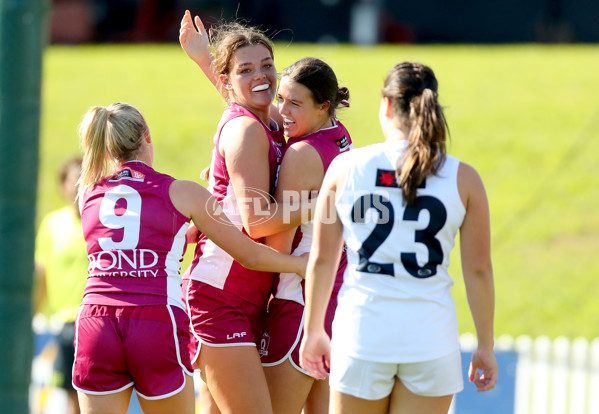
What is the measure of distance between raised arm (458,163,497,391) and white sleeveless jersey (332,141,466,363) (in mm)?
45

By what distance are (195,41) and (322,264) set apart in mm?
1565

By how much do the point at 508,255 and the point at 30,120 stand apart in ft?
33.9

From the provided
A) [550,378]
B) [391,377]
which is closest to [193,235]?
[391,377]

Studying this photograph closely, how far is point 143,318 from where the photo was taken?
3.07 metres

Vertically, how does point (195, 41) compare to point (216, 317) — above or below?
above

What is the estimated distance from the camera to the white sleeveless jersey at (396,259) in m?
2.73

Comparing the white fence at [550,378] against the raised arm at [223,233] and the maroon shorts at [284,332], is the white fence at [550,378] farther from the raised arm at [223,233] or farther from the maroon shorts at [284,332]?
the raised arm at [223,233]

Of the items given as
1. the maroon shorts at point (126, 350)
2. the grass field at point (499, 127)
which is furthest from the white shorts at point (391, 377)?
the grass field at point (499, 127)

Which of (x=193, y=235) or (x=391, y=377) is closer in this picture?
(x=391, y=377)

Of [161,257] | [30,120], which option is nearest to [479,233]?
[161,257]

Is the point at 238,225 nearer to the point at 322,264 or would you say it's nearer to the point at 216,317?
the point at 216,317

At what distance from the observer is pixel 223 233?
319 cm

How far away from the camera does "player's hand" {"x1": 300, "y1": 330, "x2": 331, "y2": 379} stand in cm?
287

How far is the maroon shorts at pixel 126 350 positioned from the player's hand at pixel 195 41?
4.56ft
